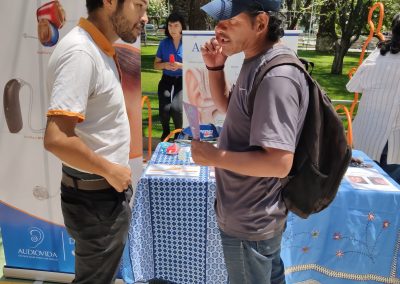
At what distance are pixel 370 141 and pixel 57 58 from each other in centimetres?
257

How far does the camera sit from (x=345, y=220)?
219cm

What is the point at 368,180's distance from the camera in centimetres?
227

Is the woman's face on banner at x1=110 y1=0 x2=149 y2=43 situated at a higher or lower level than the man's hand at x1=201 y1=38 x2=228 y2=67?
higher

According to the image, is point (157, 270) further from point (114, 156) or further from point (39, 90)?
point (39, 90)

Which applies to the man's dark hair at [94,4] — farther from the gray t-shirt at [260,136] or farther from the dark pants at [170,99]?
the dark pants at [170,99]

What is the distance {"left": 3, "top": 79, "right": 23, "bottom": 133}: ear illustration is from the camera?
215 cm

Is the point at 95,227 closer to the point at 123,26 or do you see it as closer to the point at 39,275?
the point at 123,26

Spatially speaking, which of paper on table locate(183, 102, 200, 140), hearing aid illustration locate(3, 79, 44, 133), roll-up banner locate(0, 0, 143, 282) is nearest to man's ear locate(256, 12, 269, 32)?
paper on table locate(183, 102, 200, 140)

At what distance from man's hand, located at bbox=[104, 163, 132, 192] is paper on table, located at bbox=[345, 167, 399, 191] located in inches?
54.4

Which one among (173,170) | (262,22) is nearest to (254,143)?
(262,22)

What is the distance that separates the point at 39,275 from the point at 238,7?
2253 mm

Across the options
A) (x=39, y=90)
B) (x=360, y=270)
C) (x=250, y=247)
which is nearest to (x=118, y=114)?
(x=250, y=247)

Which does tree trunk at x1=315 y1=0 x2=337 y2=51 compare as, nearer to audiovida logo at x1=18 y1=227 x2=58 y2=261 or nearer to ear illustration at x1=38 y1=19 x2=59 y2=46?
ear illustration at x1=38 y1=19 x2=59 y2=46

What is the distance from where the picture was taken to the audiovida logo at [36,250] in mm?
2463
